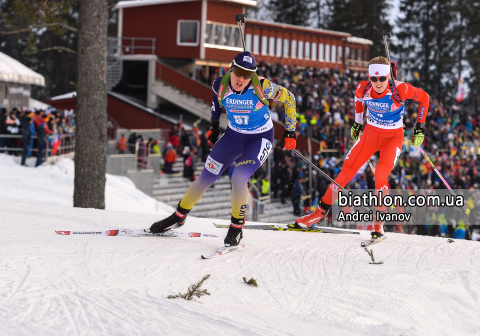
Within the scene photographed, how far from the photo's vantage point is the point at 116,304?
3.60 m

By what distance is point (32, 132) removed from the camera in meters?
13.8

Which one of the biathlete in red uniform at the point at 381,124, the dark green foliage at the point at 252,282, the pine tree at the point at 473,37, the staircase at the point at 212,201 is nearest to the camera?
the dark green foliage at the point at 252,282

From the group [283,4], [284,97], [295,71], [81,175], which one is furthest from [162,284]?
[283,4]

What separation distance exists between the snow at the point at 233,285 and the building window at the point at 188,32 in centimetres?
2405

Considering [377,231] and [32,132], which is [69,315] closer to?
[377,231]

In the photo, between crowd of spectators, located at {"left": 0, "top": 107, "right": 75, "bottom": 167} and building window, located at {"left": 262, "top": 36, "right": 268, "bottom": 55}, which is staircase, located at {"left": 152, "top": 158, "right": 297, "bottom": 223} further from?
building window, located at {"left": 262, "top": 36, "right": 268, "bottom": 55}

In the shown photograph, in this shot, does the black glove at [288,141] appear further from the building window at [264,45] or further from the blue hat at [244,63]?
the building window at [264,45]

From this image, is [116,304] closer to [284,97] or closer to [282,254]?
[282,254]

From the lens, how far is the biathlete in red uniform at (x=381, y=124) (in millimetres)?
6156

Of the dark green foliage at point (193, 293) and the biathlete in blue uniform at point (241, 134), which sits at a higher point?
the biathlete in blue uniform at point (241, 134)

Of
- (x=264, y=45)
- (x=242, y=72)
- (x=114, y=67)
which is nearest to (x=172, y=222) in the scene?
(x=242, y=72)

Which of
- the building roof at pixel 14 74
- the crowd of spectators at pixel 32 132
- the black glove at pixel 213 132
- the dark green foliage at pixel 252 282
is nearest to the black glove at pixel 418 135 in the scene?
the black glove at pixel 213 132

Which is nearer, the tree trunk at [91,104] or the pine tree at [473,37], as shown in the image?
the tree trunk at [91,104]

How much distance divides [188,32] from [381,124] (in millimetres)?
24188
